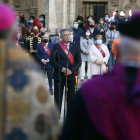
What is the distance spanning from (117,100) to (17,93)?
0.54 metres

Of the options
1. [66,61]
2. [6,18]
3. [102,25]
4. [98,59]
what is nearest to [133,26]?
[6,18]

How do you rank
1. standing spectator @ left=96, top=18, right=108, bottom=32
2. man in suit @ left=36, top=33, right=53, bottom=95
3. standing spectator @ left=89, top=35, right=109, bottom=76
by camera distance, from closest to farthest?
standing spectator @ left=89, top=35, right=109, bottom=76, man in suit @ left=36, top=33, right=53, bottom=95, standing spectator @ left=96, top=18, right=108, bottom=32

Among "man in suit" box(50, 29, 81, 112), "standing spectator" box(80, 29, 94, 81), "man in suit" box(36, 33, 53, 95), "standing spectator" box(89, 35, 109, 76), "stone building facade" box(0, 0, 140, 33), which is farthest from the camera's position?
"stone building facade" box(0, 0, 140, 33)

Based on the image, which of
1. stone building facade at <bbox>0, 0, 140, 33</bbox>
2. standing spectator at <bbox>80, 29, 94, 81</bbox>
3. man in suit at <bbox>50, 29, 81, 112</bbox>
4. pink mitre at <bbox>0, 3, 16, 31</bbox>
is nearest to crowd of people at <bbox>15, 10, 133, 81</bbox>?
standing spectator at <bbox>80, 29, 94, 81</bbox>

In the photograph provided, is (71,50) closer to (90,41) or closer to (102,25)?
(90,41)

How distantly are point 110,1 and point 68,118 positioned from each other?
20.5m

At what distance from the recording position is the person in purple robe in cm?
198

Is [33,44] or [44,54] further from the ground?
[33,44]

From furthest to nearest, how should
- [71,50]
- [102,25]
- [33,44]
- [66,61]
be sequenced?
[102,25] → [33,44] → [71,50] → [66,61]

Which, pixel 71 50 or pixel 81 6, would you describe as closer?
pixel 71 50

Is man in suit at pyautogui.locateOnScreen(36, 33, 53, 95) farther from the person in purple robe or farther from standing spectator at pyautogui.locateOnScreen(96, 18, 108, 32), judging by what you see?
the person in purple robe

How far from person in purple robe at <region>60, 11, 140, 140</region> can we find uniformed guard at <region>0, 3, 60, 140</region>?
22 cm

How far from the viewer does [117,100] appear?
6.58 feet

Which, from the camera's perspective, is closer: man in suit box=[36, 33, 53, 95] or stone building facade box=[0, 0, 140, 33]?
man in suit box=[36, 33, 53, 95]
